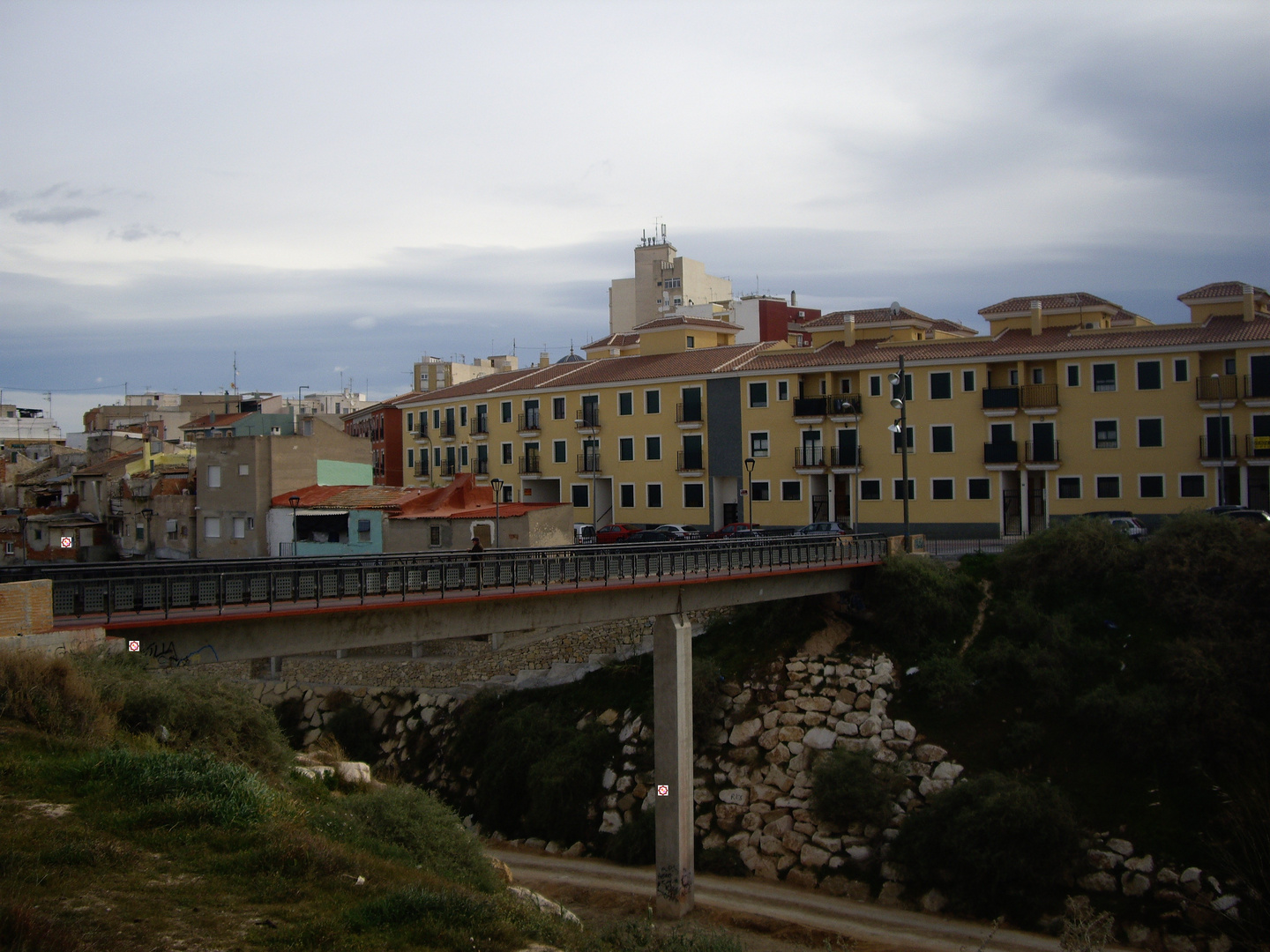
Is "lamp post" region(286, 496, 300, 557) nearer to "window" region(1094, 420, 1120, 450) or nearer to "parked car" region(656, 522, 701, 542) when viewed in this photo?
"parked car" region(656, 522, 701, 542)

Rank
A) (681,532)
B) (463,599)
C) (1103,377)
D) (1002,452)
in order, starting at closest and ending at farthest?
1. (463,599)
2. (1103,377)
3. (681,532)
4. (1002,452)

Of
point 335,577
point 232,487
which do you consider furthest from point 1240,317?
point 232,487

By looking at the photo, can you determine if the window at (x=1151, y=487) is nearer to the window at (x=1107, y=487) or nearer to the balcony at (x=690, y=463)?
the window at (x=1107, y=487)

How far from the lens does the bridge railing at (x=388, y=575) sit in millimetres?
19328

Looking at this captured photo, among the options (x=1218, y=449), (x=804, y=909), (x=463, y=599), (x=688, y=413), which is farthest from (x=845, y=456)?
(x=463, y=599)

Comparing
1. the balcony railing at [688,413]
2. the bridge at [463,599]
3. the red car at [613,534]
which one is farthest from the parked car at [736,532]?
the balcony railing at [688,413]

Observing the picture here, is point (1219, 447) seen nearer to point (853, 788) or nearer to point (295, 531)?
point (853, 788)

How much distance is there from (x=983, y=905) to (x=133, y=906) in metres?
23.7

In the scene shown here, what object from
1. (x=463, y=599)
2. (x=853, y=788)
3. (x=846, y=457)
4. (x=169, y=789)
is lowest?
(x=853, y=788)

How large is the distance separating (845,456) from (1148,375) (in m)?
14.6

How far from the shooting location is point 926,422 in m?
51.7

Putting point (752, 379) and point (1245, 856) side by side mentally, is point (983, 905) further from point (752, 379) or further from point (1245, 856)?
point (752, 379)

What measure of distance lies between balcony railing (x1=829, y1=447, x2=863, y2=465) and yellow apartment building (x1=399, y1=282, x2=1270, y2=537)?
9 centimetres

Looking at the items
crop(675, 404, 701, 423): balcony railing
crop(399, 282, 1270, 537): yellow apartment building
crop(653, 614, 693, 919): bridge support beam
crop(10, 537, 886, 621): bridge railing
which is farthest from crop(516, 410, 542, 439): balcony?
crop(653, 614, 693, 919): bridge support beam
